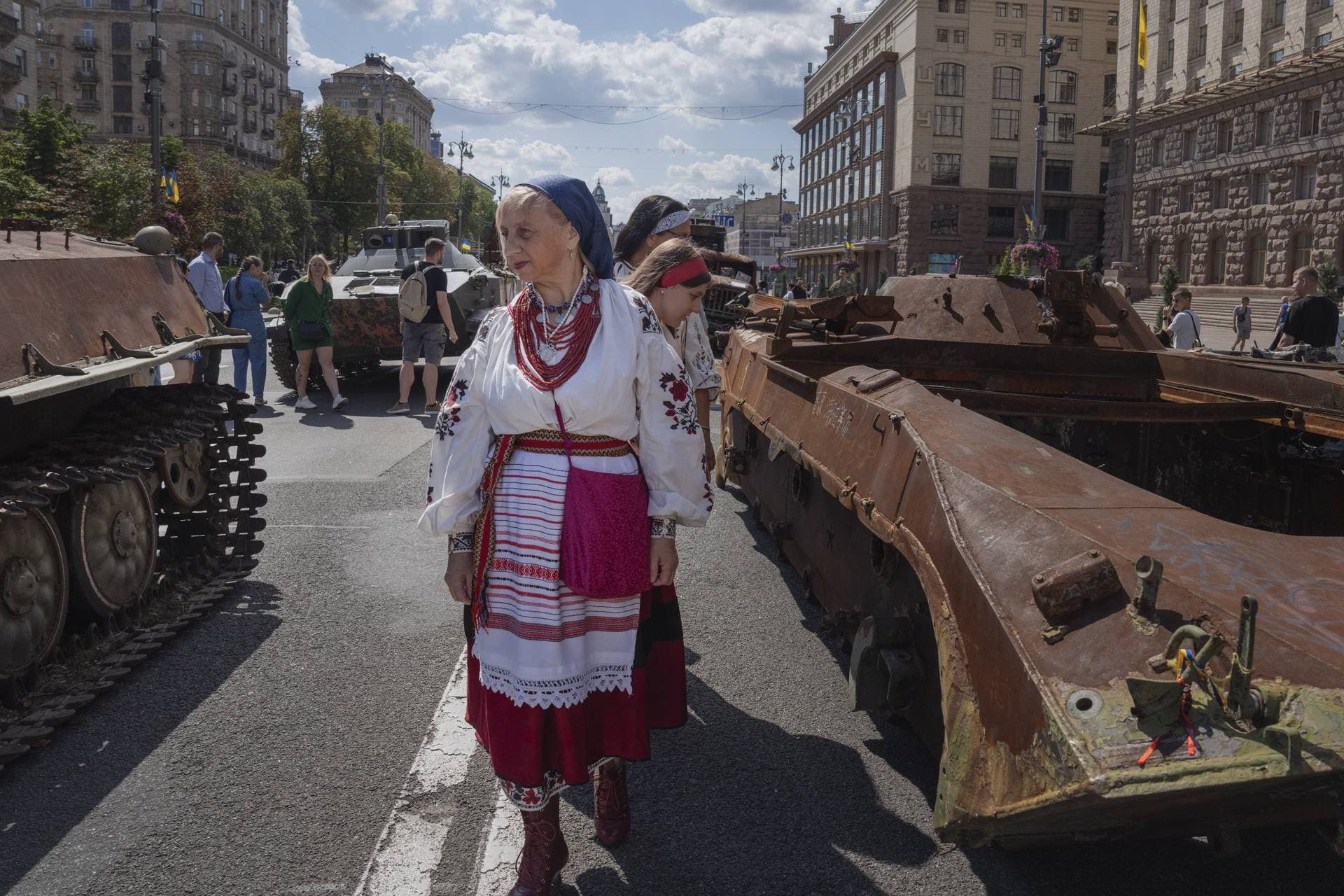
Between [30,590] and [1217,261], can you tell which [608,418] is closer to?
[30,590]

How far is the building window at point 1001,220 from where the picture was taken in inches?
2211

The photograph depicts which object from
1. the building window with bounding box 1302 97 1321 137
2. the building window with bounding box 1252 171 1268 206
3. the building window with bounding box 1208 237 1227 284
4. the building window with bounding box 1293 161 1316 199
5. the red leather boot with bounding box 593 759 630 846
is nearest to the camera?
the red leather boot with bounding box 593 759 630 846

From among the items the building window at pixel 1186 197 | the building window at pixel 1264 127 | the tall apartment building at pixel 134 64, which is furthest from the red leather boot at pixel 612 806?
the tall apartment building at pixel 134 64

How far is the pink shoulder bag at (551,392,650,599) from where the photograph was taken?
2697mm

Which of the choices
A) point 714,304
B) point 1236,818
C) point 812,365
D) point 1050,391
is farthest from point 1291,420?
point 714,304

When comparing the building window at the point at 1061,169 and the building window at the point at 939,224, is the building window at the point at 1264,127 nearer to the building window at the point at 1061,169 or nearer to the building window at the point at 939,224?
the building window at the point at 939,224

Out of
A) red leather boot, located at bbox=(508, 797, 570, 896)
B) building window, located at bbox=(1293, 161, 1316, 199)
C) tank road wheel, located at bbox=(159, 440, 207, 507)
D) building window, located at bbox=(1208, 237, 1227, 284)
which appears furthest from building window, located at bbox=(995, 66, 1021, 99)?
red leather boot, located at bbox=(508, 797, 570, 896)

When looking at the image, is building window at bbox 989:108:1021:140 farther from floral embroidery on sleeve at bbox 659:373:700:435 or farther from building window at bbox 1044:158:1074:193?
floral embroidery on sleeve at bbox 659:373:700:435

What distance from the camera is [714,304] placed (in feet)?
65.7

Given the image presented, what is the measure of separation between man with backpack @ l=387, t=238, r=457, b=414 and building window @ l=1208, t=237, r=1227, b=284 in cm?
3180

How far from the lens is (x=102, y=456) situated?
4.70 metres

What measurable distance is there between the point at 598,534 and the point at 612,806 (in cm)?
88

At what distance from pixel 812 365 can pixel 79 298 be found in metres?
3.21

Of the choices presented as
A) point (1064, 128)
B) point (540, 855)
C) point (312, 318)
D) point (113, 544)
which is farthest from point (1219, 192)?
point (540, 855)
